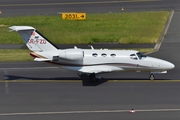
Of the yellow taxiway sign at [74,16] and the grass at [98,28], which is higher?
the yellow taxiway sign at [74,16]

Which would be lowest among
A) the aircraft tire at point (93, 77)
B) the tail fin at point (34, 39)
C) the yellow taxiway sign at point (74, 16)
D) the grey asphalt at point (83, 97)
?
the grey asphalt at point (83, 97)

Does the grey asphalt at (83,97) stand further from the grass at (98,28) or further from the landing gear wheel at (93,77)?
the grass at (98,28)

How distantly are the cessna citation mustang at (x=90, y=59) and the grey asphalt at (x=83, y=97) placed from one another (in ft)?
3.71

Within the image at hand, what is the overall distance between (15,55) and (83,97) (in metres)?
14.5

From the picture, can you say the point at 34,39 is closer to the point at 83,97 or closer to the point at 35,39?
the point at 35,39

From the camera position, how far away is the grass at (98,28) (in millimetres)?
52188

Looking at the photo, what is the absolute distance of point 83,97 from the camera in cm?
3344

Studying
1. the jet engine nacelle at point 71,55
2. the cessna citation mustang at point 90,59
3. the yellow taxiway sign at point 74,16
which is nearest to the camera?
the jet engine nacelle at point 71,55

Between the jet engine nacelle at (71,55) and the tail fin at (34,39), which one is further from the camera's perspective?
the tail fin at (34,39)

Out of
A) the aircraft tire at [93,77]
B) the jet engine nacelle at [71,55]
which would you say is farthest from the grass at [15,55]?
the aircraft tire at [93,77]

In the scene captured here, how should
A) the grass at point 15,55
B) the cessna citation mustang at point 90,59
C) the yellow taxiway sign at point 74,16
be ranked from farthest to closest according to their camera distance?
the yellow taxiway sign at point 74,16, the grass at point 15,55, the cessna citation mustang at point 90,59

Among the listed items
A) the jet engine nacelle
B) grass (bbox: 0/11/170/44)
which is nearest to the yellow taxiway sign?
grass (bbox: 0/11/170/44)

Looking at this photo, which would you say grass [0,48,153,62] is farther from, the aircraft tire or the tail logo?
the aircraft tire

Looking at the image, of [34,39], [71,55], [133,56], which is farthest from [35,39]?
[133,56]
